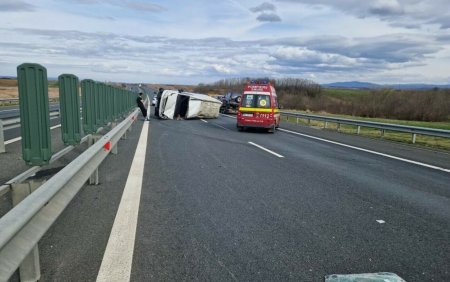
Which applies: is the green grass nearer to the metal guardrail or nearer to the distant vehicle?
the distant vehicle

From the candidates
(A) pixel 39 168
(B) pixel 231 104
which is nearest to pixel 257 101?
(A) pixel 39 168

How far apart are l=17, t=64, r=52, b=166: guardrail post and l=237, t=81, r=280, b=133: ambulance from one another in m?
14.6

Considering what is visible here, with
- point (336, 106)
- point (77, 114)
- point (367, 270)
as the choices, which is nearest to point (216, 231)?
point (367, 270)

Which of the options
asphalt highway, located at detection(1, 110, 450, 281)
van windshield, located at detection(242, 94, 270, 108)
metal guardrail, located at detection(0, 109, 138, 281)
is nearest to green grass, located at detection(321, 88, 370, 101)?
van windshield, located at detection(242, 94, 270, 108)

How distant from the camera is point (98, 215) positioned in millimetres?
5316

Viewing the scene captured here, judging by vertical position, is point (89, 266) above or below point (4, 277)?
below

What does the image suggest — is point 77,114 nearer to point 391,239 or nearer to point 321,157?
point 391,239

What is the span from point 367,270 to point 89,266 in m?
2.60

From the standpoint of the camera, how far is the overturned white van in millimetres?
28234

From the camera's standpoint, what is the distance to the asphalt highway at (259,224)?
385 centimetres

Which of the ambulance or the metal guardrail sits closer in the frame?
the metal guardrail

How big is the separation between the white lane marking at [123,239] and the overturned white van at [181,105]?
2099cm

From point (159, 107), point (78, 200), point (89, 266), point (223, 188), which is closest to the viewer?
point (89, 266)

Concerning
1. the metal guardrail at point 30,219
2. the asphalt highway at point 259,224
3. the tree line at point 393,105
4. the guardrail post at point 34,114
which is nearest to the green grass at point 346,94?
the tree line at point 393,105
